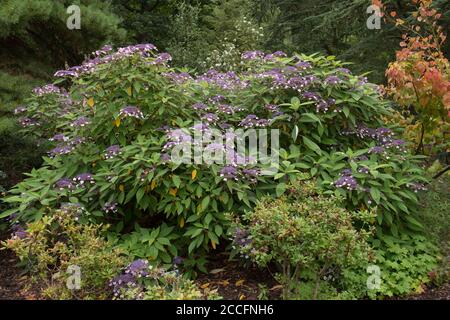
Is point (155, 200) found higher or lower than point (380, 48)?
lower

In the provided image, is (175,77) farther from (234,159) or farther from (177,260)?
(177,260)

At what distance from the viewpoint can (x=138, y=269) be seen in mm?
3395

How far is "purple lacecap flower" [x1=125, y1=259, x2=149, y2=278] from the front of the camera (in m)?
3.38

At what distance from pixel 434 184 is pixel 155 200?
2.97 metres

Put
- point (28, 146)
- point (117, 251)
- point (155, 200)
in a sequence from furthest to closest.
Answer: point (28, 146)
point (155, 200)
point (117, 251)

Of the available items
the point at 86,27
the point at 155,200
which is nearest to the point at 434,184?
the point at 155,200

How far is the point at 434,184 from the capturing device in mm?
5172

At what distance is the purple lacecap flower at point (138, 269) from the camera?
338 cm

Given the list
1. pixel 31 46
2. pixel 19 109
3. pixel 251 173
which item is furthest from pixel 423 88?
pixel 31 46

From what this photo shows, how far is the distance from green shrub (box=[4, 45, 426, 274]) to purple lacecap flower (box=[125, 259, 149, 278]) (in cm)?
32

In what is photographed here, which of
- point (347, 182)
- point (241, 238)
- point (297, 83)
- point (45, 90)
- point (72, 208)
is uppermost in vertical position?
point (45, 90)

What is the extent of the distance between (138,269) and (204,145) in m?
1.10
